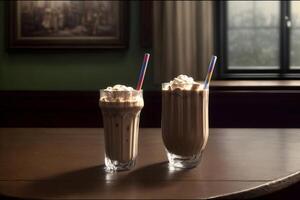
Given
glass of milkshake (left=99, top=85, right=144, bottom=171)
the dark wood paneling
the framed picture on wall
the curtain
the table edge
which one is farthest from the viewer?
the framed picture on wall

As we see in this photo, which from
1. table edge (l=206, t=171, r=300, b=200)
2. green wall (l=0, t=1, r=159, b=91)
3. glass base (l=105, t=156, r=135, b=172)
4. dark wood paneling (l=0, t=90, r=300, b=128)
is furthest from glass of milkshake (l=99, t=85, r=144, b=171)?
green wall (l=0, t=1, r=159, b=91)

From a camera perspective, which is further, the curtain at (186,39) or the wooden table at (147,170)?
the curtain at (186,39)

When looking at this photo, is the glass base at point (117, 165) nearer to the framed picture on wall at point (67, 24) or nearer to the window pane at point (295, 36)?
the framed picture on wall at point (67, 24)

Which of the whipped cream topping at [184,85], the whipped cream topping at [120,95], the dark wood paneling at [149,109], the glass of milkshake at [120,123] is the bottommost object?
the dark wood paneling at [149,109]

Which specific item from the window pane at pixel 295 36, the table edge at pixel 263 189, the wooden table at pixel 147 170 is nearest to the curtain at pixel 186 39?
the window pane at pixel 295 36

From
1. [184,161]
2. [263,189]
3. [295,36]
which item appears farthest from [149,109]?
[263,189]

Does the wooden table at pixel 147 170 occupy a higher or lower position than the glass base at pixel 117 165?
lower

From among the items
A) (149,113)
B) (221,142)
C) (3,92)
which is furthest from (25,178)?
(3,92)

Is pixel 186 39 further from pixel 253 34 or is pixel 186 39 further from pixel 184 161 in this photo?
pixel 184 161

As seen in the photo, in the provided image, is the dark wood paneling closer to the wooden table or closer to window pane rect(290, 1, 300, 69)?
window pane rect(290, 1, 300, 69)
